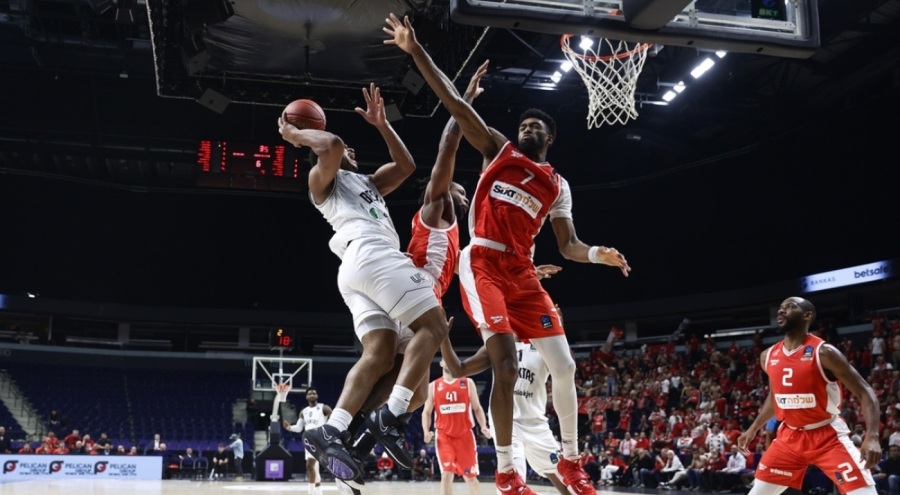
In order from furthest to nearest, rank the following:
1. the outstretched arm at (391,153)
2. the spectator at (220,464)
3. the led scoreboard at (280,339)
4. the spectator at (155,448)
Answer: the led scoreboard at (280,339), the spectator at (155,448), the spectator at (220,464), the outstretched arm at (391,153)

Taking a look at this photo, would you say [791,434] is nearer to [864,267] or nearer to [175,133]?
[864,267]

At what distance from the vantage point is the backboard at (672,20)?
658 centimetres

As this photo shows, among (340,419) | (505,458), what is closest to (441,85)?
(340,419)

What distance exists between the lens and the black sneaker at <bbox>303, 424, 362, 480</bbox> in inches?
174

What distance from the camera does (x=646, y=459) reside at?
18000 millimetres

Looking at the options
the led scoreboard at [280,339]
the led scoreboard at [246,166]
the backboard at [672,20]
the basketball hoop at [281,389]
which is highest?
the led scoreboard at [246,166]

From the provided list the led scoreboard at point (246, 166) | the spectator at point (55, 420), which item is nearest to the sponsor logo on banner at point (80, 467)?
the spectator at point (55, 420)

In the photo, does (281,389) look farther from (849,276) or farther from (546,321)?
(546,321)

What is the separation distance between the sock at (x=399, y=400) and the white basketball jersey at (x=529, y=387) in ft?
11.0

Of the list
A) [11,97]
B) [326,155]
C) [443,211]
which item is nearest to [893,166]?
[443,211]

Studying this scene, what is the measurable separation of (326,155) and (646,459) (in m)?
14.7

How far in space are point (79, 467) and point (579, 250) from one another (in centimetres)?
2039

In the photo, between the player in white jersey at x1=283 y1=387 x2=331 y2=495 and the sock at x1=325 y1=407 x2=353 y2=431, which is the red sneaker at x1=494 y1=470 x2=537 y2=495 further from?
the player in white jersey at x1=283 y1=387 x2=331 y2=495

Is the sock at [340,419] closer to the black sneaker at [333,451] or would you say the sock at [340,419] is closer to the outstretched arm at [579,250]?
the black sneaker at [333,451]
